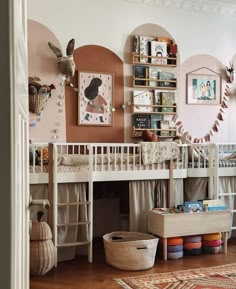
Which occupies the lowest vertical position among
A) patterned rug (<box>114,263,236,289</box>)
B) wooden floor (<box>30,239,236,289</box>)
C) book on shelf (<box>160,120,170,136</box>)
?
wooden floor (<box>30,239,236,289</box>)

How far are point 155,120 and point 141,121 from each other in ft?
0.68

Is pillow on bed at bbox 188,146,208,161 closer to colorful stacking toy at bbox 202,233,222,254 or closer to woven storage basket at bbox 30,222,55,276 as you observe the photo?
colorful stacking toy at bbox 202,233,222,254

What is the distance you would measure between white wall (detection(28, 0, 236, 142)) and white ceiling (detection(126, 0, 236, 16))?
52 mm

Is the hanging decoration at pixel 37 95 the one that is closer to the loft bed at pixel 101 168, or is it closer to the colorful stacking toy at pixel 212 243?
the loft bed at pixel 101 168

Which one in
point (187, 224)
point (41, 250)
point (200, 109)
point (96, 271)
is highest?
point (200, 109)

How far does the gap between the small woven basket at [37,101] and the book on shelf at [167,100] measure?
1548 mm

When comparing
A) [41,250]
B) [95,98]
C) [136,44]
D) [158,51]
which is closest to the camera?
[41,250]

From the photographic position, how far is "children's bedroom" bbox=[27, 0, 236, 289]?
3.55 meters

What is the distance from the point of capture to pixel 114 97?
15.7 ft

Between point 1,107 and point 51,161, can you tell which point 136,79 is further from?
point 1,107

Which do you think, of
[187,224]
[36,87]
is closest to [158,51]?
[36,87]

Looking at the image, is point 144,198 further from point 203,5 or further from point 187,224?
point 203,5

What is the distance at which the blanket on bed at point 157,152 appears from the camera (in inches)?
159

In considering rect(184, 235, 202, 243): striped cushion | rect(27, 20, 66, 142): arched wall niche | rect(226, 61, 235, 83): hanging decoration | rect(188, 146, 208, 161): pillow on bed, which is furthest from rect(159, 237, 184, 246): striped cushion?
rect(226, 61, 235, 83): hanging decoration
